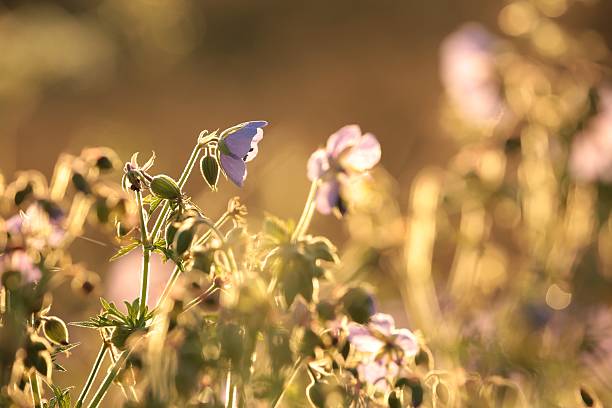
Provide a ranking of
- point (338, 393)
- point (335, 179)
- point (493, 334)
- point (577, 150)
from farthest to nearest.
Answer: point (577, 150) < point (493, 334) < point (335, 179) < point (338, 393)

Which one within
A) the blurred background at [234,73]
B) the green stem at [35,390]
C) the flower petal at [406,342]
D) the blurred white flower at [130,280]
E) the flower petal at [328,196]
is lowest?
the blurred background at [234,73]

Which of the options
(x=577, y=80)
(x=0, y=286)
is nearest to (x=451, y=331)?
(x=577, y=80)

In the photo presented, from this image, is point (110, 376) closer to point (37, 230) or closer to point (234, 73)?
point (37, 230)

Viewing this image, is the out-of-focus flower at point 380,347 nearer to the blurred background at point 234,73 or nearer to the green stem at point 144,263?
the green stem at point 144,263

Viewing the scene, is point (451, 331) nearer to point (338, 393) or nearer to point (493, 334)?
point (493, 334)

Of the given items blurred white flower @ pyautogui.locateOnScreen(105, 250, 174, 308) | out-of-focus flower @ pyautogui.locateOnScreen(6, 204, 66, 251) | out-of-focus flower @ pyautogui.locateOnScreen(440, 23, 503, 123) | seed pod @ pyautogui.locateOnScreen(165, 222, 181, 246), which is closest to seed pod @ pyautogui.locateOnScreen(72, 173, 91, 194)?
out-of-focus flower @ pyautogui.locateOnScreen(6, 204, 66, 251)

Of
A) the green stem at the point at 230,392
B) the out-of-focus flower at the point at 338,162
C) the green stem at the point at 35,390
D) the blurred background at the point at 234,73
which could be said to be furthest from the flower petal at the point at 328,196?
the blurred background at the point at 234,73

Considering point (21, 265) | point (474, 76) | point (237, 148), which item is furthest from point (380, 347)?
point (474, 76)
